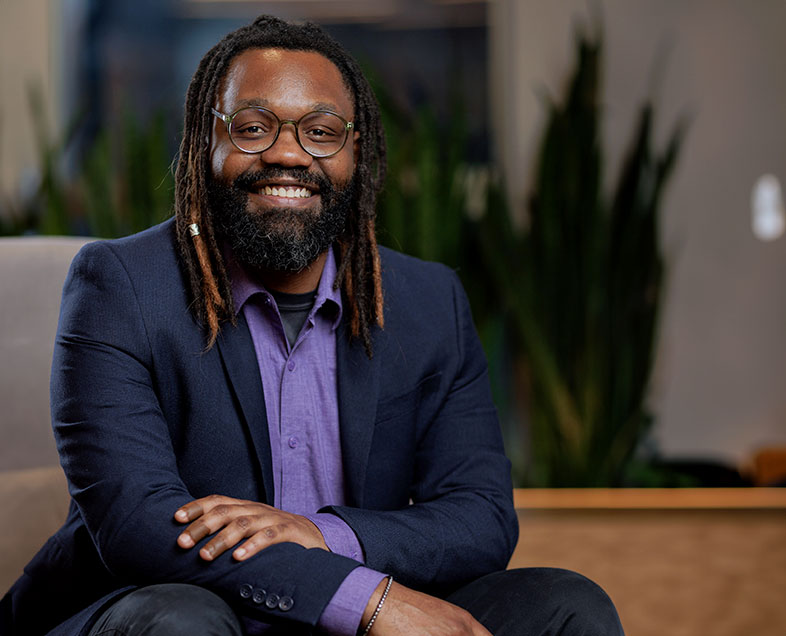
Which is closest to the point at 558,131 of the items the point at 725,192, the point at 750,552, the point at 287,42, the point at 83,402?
the point at 725,192

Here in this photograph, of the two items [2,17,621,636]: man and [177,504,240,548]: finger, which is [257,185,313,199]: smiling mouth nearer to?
[2,17,621,636]: man

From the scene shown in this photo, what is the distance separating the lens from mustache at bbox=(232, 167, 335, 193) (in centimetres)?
152

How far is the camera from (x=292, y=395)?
4.98ft

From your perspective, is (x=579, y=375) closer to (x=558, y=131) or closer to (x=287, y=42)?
(x=558, y=131)

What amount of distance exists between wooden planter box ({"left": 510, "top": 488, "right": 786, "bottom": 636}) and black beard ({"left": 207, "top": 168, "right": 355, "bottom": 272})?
159 cm

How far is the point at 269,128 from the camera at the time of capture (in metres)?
1.52

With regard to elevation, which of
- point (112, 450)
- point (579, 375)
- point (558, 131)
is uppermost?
point (558, 131)

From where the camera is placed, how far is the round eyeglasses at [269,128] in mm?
1514

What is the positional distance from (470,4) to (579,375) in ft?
5.17

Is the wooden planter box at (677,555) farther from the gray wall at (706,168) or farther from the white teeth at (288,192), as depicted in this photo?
the white teeth at (288,192)

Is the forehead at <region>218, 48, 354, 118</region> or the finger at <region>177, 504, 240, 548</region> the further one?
the forehead at <region>218, 48, 354, 118</region>

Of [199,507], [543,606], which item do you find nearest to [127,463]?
[199,507]

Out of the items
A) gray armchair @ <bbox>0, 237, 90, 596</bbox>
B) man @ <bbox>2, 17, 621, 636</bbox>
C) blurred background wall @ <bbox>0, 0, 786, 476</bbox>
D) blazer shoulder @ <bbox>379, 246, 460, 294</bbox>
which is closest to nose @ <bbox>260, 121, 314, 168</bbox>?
man @ <bbox>2, 17, 621, 636</bbox>

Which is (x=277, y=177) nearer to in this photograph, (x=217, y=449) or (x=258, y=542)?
(x=217, y=449)
